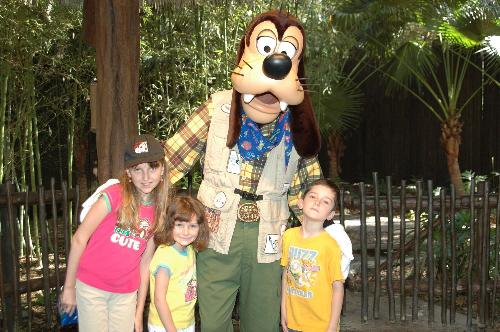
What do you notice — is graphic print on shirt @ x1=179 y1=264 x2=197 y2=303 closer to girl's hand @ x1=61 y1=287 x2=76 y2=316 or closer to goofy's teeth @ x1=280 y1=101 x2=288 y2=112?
girl's hand @ x1=61 y1=287 x2=76 y2=316

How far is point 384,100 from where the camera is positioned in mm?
10695

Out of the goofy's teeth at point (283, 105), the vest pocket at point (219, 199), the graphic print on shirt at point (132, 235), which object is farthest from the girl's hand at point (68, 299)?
the goofy's teeth at point (283, 105)

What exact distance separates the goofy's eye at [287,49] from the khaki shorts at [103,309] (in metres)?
1.12

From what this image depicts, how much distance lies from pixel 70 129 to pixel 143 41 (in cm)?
122

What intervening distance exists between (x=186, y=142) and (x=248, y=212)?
0.40 metres

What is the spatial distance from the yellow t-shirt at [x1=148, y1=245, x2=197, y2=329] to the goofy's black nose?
77 centimetres

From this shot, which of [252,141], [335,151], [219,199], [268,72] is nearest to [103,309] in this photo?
[219,199]

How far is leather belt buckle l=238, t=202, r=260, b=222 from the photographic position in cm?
262

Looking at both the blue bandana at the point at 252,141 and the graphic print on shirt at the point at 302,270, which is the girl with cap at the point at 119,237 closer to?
the blue bandana at the point at 252,141

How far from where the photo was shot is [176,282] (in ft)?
8.19

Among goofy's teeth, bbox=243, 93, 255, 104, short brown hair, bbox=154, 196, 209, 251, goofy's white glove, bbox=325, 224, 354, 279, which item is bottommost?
goofy's white glove, bbox=325, 224, 354, 279

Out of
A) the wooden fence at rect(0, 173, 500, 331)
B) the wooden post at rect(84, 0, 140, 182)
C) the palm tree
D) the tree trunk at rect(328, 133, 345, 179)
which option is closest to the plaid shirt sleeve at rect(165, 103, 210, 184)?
the wooden post at rect(84, 0, 140, 182)

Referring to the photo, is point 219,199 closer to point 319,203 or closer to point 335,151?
point 319,203

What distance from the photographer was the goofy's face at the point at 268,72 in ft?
7.98
